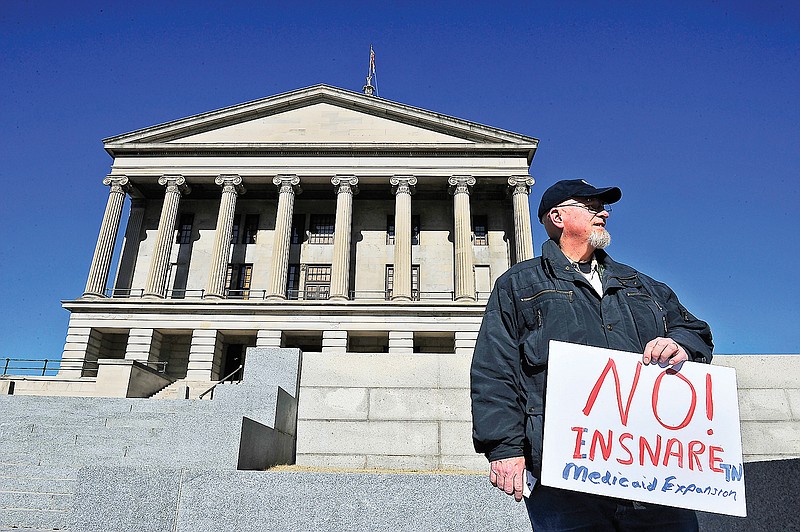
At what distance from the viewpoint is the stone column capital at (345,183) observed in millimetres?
38688

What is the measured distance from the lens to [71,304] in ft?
115

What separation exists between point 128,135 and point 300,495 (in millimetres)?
39084

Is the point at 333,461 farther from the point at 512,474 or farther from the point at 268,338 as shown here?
the point at 268,338

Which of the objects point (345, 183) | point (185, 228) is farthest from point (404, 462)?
point (185, 228)

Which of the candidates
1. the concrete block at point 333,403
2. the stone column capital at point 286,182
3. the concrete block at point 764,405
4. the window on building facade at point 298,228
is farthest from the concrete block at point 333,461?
the window on building facade at point 298,228

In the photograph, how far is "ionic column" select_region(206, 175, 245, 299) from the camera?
3609 centimetres

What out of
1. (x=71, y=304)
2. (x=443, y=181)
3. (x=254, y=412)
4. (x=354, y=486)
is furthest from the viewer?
(x=443, y=181)

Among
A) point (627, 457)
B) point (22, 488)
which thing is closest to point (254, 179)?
point (22, 488)

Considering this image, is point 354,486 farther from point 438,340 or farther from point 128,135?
point 128,135

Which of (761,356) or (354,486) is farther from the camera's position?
(761,356)

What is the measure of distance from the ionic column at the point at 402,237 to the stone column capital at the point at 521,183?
6.50 meters

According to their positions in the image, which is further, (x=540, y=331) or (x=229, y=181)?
(x=229, y=181)

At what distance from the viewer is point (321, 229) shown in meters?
42.1

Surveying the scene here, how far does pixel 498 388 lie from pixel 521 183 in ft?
120
